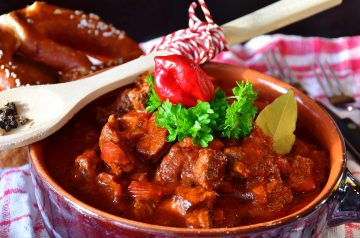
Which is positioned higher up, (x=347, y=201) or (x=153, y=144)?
(x=153, y=144)

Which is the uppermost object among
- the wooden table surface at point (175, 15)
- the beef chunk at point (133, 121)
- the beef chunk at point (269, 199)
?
the beef chunk at point (133, 121)

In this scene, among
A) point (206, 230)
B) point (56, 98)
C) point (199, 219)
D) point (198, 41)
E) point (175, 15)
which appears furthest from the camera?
point (175, 15)

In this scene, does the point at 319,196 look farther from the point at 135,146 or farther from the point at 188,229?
the point at 135,146

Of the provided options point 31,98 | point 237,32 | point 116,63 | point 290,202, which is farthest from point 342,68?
point 31,98

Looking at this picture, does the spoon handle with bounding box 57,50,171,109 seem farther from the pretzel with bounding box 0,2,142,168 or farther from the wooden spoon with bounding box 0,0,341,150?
the pretzel with bounding box 0,2,142,168

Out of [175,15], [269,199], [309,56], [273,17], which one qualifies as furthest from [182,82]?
[175,15]

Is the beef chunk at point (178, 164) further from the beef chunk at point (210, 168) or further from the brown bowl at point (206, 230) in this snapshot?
the brown bowl at point (206, 230)

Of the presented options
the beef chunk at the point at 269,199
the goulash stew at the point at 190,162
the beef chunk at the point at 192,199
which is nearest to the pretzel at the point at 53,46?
the goulash stew at the point at 190,162

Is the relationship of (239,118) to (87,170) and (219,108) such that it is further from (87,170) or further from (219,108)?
(87,170)
